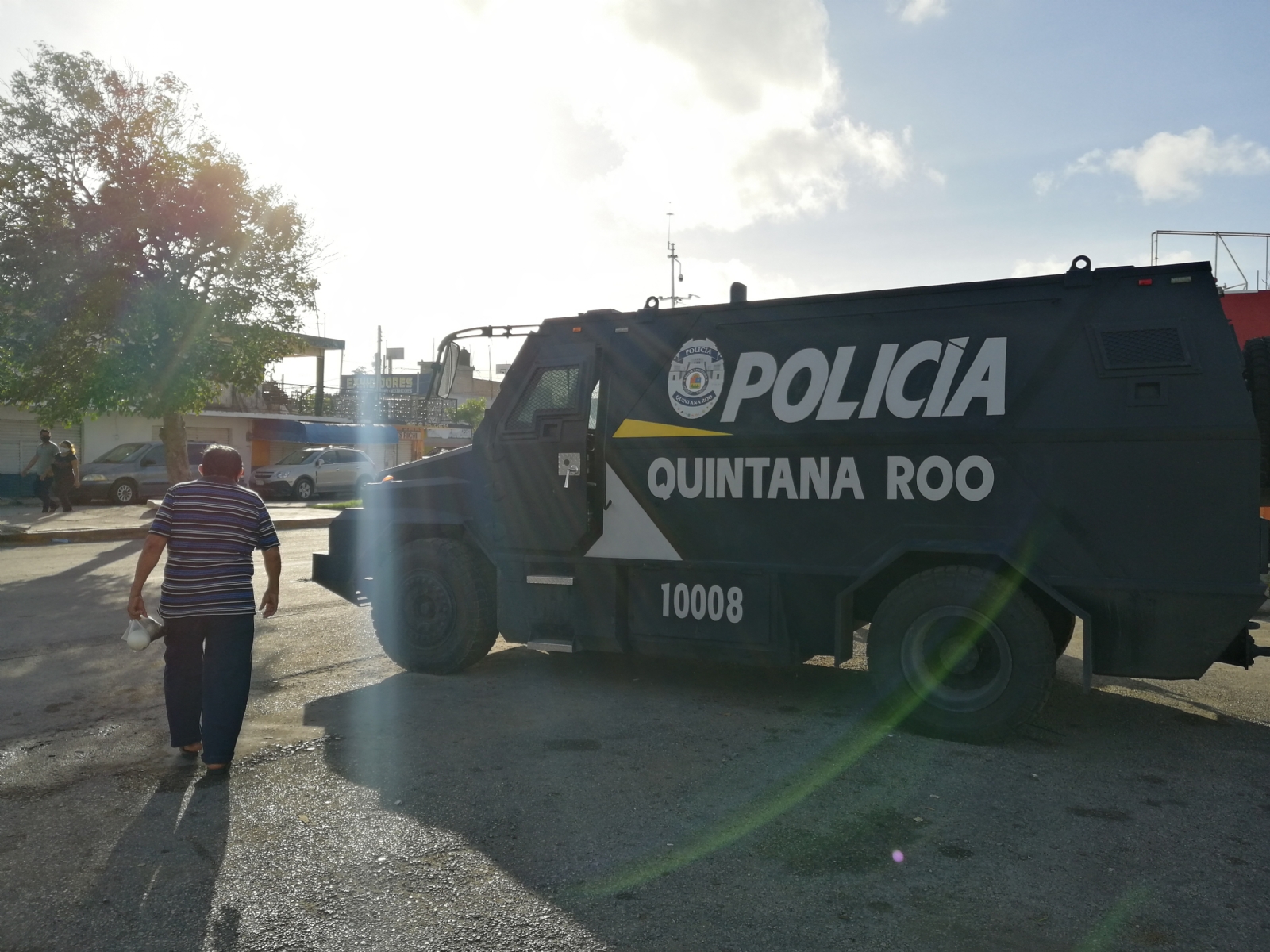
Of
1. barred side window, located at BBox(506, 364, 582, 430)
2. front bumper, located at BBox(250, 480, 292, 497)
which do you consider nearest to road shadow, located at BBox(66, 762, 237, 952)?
barred side window, located at BBox(506, 364, 582, 430)

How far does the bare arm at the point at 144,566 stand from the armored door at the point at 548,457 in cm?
239

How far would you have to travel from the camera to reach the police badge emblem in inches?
245

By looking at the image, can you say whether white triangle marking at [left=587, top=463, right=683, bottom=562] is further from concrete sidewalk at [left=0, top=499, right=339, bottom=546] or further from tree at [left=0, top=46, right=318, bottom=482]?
tree at [left=0, top=46, right=318, bottom=482]

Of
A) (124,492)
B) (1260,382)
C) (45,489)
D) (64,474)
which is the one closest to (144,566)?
(1260,382)

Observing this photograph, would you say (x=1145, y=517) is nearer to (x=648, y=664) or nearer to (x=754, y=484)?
(x=754, y=484)

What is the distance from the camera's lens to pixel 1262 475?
17.4 feet

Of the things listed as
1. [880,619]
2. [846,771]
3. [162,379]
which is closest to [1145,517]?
[880,619]

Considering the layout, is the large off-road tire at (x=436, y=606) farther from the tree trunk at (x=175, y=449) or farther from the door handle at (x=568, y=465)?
the tree trunk at (x=175, y=449)

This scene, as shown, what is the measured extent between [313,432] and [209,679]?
35763 mm

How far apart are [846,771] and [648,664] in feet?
9.09

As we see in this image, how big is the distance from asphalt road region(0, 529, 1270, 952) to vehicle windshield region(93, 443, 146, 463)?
2100cm

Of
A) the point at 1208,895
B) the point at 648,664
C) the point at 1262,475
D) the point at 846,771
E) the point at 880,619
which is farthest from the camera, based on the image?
the point at 648,664

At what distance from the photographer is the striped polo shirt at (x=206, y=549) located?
16.2 feet

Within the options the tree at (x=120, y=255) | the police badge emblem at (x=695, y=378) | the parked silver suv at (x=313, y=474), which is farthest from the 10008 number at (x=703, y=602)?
the parked silver suv at (x=313, y=474)
